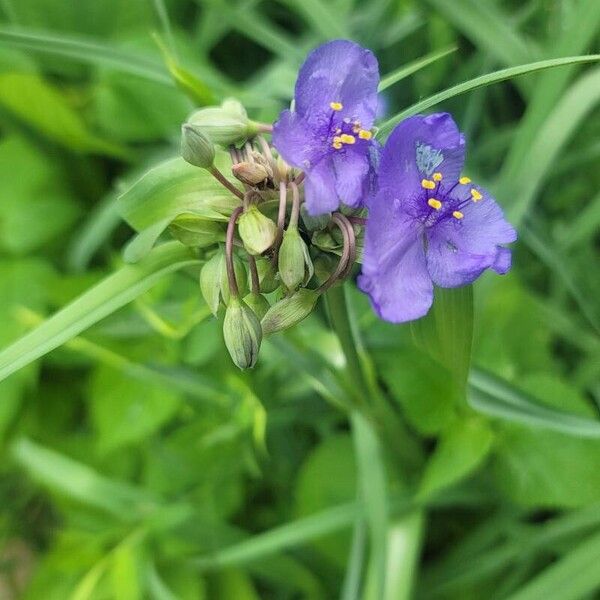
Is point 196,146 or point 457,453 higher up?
point 196,146

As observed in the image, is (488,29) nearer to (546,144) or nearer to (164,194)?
(546,144)

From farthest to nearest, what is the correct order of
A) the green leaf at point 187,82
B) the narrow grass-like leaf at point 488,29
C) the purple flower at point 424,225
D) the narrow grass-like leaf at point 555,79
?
the narrow grass-like leaf at point 488,29 → the narrow grass-like leaf at point 555,79 → the green leaf at point 187,82 → the purple flower at point 424,225

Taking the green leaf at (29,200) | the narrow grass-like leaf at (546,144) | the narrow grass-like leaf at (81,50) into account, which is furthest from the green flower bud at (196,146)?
the green leaf at (29,200)

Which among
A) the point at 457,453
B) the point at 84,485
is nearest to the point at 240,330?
the point at 457,453

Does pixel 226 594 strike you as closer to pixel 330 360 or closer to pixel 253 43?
pixel 330 360

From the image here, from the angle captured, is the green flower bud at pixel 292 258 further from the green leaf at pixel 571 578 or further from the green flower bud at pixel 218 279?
the green leaf at pixel 571 578

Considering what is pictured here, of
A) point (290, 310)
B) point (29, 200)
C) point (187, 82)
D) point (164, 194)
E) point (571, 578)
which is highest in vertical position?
point (29, 200)

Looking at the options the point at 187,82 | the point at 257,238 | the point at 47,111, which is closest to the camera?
the point at 257,238
